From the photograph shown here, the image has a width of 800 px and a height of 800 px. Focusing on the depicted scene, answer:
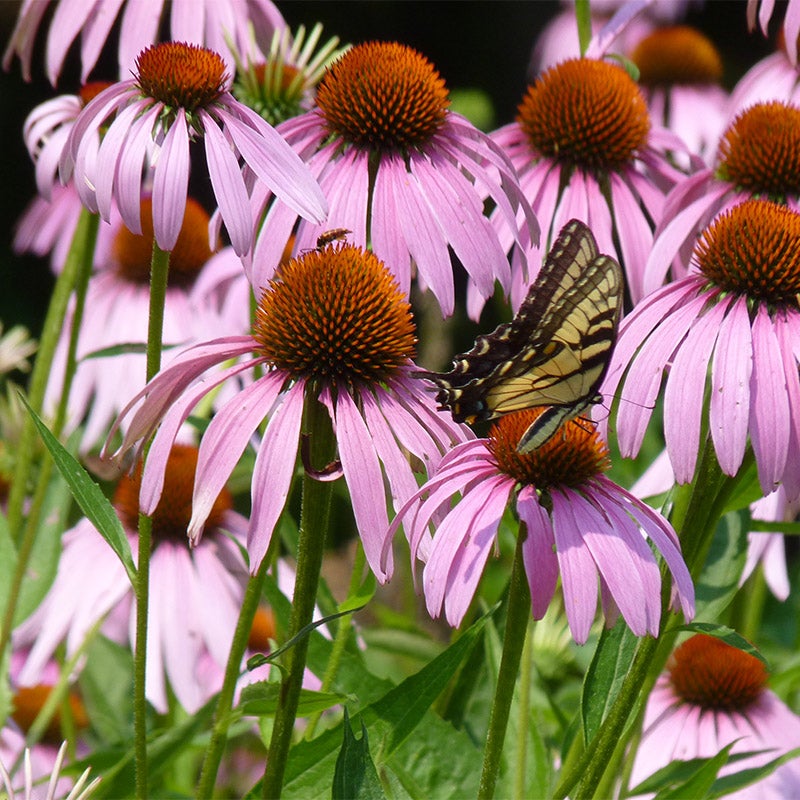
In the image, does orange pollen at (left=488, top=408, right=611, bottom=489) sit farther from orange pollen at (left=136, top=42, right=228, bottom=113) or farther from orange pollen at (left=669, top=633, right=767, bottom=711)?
orange pollen at (left=669, top=633, right=767, bottom=711)

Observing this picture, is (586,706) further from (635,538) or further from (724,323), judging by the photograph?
(724,323)

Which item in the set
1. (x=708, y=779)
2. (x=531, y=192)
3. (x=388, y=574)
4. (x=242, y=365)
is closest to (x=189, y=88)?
(x=242, y=365)

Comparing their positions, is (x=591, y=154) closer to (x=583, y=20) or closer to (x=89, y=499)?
(x=583, y=20)

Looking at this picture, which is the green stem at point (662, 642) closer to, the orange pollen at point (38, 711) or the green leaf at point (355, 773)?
the green leaf at point (355, 773)

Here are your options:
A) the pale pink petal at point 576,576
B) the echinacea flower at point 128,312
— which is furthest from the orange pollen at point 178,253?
the pale pink petal at point 576,576

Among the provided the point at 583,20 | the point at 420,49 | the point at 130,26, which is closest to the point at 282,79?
the point at 130,26
